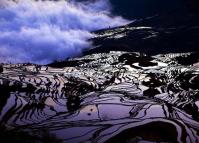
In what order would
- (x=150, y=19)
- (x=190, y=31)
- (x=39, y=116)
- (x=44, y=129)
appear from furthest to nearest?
(x=150, y=19) < (x=190, y=31) < (x=39, y=116) < (x=44, y=129)

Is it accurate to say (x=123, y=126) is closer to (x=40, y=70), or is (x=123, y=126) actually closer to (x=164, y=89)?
(x=164, y=89)

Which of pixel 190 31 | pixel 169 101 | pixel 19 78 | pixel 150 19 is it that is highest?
pixel 150 19

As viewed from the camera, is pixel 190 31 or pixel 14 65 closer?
pixel 14 65

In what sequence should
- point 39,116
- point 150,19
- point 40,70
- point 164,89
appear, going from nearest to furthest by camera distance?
point 39,116, point 164,89, point 40,70, point 150,19

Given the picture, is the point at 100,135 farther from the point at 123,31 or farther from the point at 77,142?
the point at 123,31

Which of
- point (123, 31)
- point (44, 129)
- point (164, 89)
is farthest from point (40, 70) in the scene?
point (123, 31)

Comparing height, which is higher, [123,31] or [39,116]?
[123,31]

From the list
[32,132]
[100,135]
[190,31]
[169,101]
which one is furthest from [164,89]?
[190,31]

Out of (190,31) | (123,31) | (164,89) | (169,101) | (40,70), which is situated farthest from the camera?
(123,31)

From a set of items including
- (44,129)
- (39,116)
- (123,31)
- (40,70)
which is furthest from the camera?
(123,31)
